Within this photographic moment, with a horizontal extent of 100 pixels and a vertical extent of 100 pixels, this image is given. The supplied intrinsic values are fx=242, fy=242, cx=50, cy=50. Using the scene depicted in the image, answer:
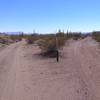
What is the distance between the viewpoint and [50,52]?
29703mm

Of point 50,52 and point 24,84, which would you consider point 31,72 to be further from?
point 50,52

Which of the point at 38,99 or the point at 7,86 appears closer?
the point at 38,99

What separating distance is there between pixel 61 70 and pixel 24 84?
4.92 m

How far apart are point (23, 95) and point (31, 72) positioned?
20.4 ft

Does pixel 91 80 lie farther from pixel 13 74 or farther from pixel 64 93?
pixel 13 74

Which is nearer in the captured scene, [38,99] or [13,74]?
[38,99]

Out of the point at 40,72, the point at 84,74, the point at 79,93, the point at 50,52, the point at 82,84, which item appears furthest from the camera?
the point at 50,52

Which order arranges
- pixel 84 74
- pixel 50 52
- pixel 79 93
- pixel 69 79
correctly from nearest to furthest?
pixel 79 93 < pixel 69 79 < pixel 84 74 < pixel 50 52

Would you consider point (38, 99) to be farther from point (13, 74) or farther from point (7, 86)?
point (13, 74)

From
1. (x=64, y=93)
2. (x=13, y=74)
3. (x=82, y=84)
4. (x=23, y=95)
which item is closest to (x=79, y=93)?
(x=64, y=93)

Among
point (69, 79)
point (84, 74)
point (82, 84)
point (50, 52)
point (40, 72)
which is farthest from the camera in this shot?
point (50, 52)

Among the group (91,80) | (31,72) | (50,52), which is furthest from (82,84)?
(50,52)

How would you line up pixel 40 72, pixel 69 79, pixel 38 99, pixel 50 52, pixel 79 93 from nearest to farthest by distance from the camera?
pixel 38 99
pixel 79 93
pixel 69 79
pixel 40 72
pixel 50 52

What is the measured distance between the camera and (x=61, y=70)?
1830 cm
